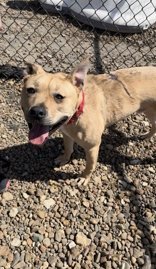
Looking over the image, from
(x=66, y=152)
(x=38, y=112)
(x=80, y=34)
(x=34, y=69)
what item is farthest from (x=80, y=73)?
(x=80, y=34)

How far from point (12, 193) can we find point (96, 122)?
111 centimetres

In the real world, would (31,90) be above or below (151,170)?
above

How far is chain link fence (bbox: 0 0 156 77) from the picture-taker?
567 centimetres

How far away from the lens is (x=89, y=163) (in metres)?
4.10

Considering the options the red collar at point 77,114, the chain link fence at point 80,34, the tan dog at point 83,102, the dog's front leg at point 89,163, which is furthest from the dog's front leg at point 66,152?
the chain link fence at point 80,34

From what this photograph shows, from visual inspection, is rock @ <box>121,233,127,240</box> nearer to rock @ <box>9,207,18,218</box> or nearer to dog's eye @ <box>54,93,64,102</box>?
rock @ <box>9,207,18,218</box>

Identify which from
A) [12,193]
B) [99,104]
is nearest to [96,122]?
[99,104]

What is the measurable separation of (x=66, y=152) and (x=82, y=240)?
0.99m

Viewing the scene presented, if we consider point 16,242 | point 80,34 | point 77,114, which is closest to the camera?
point 77,114

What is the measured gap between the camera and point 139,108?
13.6 feet

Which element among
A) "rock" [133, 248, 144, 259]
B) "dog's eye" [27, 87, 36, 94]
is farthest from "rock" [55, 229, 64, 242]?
"dog's eye" [27, 87, 36, 94]

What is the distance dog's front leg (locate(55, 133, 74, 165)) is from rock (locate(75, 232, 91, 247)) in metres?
0.89

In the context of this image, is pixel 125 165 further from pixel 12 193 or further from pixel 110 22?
pixel 110 22

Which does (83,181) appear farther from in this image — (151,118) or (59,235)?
(151,118)
